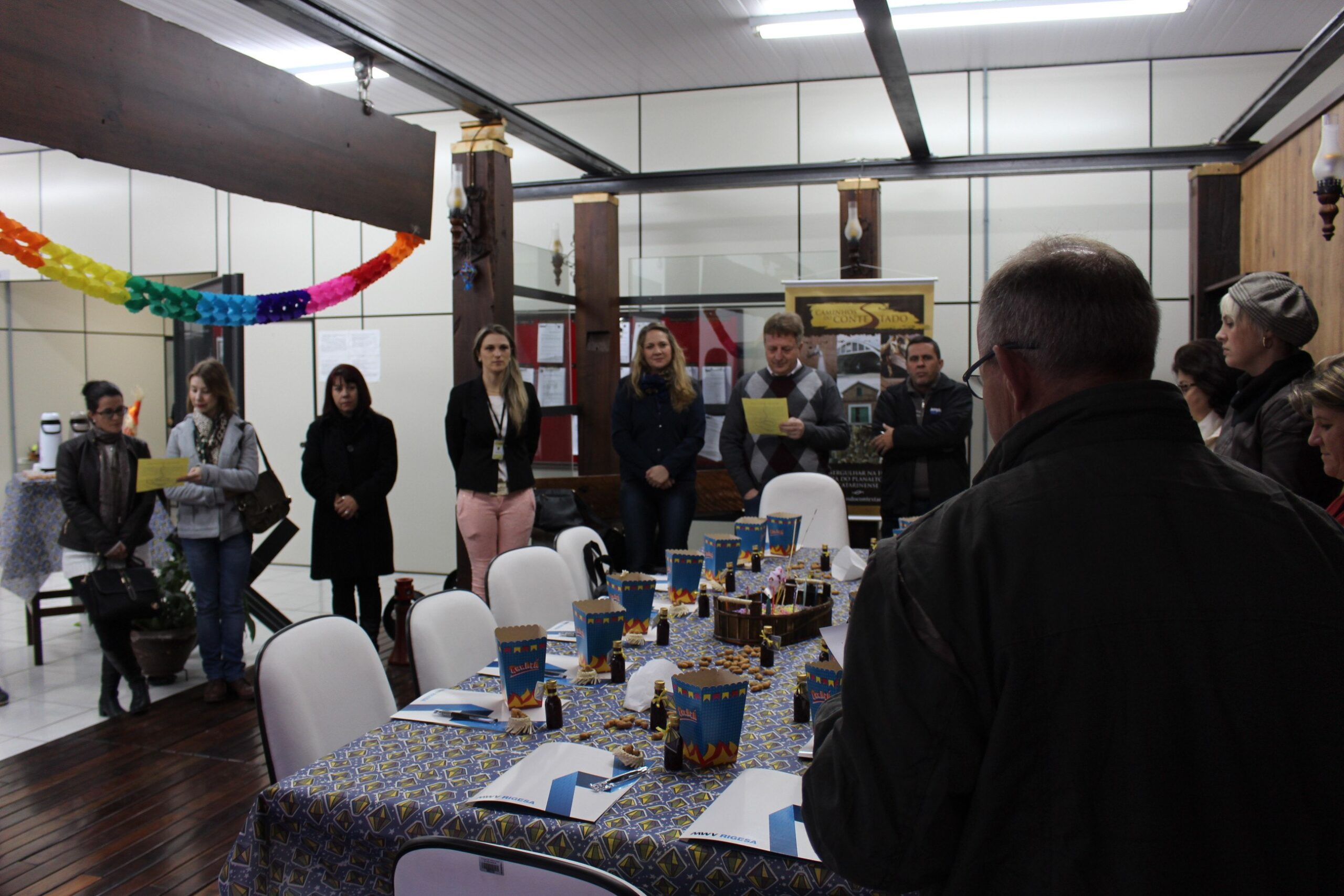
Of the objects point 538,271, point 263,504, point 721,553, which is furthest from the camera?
point 538,271

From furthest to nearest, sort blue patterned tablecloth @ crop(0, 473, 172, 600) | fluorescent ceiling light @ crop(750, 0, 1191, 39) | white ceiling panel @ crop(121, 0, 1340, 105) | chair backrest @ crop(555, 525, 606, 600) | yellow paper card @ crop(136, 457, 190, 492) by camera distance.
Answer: white ceiling panel @ crop(121, 0, 1340, 105)
fluorescent ceiling light @ crop(750, 0, 1191, 39)
blue patterned tablecloth @ crop(0, 473, 172, 600)
yellow paper card @ crop(136, 457, 190, 492)
chair backrest @ crop(555, 525, 606, 600)

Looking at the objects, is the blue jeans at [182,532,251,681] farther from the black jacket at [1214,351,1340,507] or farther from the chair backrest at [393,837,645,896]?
the black jacket at [1214,351,1340,507]

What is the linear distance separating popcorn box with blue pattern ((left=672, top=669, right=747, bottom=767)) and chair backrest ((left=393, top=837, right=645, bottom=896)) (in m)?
0.48

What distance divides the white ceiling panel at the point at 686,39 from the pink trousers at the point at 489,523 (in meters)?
2.73

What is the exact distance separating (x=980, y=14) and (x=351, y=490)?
4.24m

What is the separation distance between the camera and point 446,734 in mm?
1791

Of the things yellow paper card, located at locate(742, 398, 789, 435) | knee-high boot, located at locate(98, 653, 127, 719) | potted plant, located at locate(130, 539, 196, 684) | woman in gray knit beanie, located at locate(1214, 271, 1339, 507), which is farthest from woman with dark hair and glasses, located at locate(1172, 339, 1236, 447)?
knee-high boot, located at locate(98, 653, 127, 719)

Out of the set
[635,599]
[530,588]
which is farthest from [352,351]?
[635,599]

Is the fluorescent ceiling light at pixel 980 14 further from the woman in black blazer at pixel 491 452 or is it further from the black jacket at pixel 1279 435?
the black jacket at pixel 1279 435

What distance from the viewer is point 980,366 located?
1.12 metres

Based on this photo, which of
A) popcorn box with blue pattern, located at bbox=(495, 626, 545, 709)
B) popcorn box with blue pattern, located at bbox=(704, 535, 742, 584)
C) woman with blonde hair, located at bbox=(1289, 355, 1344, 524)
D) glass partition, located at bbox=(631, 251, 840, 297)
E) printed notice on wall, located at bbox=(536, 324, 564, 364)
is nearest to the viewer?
popcorn box with blue pattern, located at bbox=(495, 626, 545, 709)

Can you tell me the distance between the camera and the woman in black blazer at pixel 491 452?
→ 4488 mm

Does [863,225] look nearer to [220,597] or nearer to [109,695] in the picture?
[220,597]

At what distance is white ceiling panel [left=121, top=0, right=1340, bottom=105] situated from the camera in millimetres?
5270
